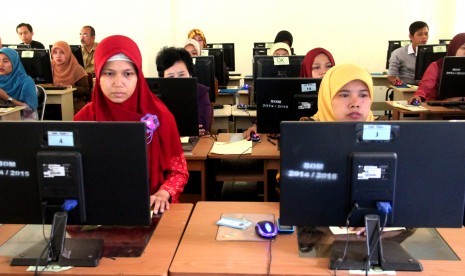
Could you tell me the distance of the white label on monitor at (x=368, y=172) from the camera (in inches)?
48.7

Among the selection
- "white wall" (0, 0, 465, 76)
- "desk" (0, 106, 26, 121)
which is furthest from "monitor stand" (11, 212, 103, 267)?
"white wall" (0, 0, 465, 76)

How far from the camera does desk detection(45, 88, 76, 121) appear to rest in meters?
5.46

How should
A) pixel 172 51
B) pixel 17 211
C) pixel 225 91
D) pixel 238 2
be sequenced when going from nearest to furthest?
1. pixel 17 211
2. pixel 172 51
3. pixel 225 91
4. pixel 238 2

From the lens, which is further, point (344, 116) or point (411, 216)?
point (344, 116)

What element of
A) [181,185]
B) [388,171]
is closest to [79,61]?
[181,185]

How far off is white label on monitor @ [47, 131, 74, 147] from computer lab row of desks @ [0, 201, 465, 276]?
361 millimetres

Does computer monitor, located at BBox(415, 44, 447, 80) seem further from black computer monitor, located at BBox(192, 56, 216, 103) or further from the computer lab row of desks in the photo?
the computer lab row of desks

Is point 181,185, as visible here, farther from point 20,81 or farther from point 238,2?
point 238,2

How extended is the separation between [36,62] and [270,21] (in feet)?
14.8

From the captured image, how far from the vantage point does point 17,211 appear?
1335 mm

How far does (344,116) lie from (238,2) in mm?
6743

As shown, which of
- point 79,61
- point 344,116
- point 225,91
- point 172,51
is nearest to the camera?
point 344,116

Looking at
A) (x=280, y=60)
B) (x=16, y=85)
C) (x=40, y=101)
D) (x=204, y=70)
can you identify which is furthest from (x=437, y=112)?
(x=16, y=85)

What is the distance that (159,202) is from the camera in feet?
5.68
